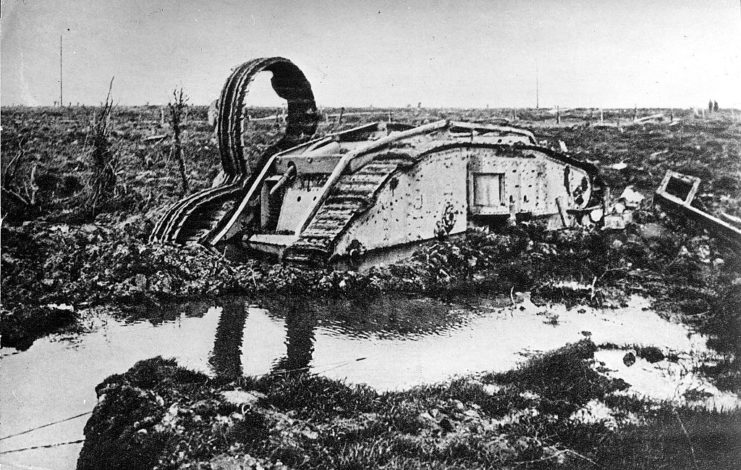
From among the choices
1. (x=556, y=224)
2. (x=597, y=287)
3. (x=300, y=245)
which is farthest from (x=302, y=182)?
(x=597, y=287)

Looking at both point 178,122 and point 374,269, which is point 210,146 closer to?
point 178,122

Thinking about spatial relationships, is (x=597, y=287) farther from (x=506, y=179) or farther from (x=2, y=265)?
(x=2, y=265)

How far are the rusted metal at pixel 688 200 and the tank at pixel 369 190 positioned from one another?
1.34 feet

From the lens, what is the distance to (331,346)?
137 inches

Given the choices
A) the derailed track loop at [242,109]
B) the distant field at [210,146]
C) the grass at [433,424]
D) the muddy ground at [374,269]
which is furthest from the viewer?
the derailed track loop at [242,109]

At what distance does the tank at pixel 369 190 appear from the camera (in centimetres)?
385

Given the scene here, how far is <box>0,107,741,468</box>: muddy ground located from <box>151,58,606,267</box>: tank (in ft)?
0.43

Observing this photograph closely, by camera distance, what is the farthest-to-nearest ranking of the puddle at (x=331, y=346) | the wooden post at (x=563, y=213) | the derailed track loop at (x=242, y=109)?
the wooden post at (x=563, y=213), the derailed track loop at (x=242, y=109), the puddle at (x=331, y=346)

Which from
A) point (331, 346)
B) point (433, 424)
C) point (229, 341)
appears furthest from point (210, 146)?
point (433, 424)

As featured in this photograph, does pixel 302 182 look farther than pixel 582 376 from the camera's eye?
Yes

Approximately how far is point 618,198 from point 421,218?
136 cm

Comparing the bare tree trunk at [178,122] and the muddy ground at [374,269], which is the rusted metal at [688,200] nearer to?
the muddy ground at [374,269]

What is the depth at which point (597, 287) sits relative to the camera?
3738 millimetres

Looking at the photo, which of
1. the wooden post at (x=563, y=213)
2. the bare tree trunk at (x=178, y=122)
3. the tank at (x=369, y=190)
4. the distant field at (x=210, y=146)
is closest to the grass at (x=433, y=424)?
the tank at (x=369, y=190)
